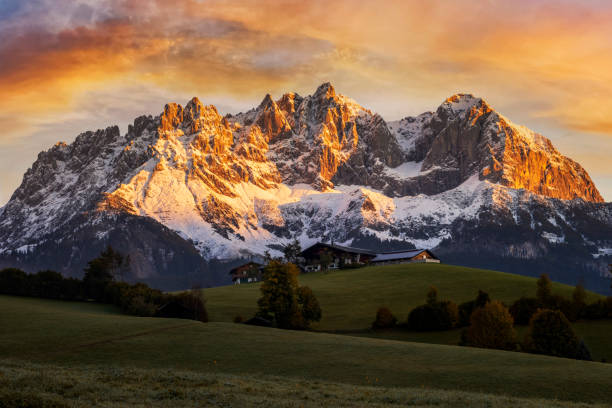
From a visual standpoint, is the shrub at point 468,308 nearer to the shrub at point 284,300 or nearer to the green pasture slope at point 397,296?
the green pasture slope at point 397,296

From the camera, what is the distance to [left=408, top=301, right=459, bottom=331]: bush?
9188cm

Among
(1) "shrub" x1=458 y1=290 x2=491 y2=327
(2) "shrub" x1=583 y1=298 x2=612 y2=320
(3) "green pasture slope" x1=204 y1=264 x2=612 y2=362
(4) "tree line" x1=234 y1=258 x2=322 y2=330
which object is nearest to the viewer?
(3) "green pasture slope" x1=204 y1=264 x2=612 y2=362

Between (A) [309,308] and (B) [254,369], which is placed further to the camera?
(A) [309,308]

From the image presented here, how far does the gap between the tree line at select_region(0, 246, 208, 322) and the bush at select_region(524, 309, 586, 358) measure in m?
46.6

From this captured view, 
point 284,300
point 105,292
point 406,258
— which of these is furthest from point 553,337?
point 406,258

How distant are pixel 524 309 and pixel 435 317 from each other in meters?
12.3

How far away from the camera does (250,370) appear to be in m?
50.9

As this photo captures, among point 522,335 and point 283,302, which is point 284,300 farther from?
point 522,335

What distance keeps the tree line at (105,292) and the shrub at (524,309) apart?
4318 centimetres

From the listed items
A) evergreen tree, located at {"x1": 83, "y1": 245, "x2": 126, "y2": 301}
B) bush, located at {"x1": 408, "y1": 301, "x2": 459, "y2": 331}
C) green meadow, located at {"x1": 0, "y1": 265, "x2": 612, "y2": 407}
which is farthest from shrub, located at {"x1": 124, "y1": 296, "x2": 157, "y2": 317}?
bush, located at {"x1": 408, "y1": 301, "x2": 459, "y2": 331}

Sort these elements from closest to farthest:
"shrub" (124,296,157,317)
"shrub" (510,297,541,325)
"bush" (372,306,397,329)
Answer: "shrub" (510,297,541,325)
"bush" (372,306,397,329)
"shrub" (124,296,157,317)

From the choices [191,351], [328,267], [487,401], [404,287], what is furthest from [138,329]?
[328,267]

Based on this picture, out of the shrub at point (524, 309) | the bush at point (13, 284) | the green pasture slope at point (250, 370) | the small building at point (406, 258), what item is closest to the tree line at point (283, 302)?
the green pasture slope at point (250, 370)

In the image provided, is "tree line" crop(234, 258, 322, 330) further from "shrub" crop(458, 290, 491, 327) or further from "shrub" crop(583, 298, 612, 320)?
"shrub" crop(583, 298, 612, 320)
